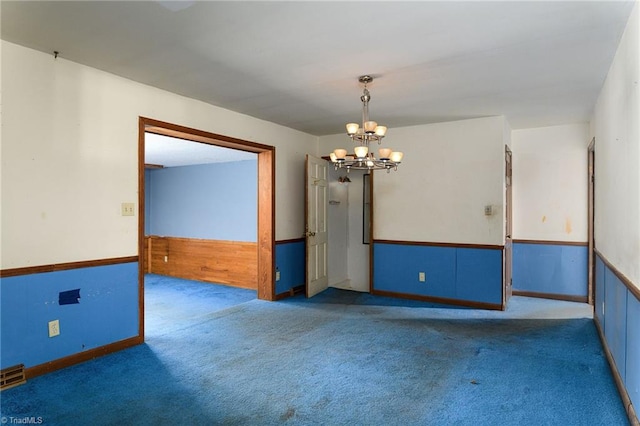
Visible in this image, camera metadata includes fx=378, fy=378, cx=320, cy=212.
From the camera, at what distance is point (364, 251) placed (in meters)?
6.25

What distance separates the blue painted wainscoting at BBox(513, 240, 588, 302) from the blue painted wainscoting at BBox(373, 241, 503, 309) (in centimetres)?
107

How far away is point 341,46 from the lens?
2.64 m

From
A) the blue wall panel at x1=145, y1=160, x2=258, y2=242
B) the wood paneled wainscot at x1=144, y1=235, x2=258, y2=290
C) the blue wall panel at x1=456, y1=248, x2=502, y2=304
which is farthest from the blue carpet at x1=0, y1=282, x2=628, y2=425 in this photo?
the blue wall panel at x1=145, y1=160, x2=258, y2=242

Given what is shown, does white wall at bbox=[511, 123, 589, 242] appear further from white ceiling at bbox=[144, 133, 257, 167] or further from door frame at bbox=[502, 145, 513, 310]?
white ceiling at bbox=[144, 133, 257, 167]

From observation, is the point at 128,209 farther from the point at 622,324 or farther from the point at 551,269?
the point at 551,269

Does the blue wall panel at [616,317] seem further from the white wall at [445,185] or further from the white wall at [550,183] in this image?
the white wall at [550,183]

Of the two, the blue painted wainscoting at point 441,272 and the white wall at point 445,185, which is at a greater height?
the white wall at point 445,185

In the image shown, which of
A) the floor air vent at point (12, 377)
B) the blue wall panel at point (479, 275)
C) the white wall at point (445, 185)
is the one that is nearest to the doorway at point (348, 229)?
the white wall at point (445, 185)

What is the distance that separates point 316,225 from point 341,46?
10.4 ft

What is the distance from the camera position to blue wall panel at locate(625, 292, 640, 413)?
6.85ft

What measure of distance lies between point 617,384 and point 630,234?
1.13 metres

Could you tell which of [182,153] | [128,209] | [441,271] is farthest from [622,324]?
[182,153]

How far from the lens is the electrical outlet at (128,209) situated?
11.0 feet

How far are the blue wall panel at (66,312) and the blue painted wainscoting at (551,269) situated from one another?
A: 16.4ft
